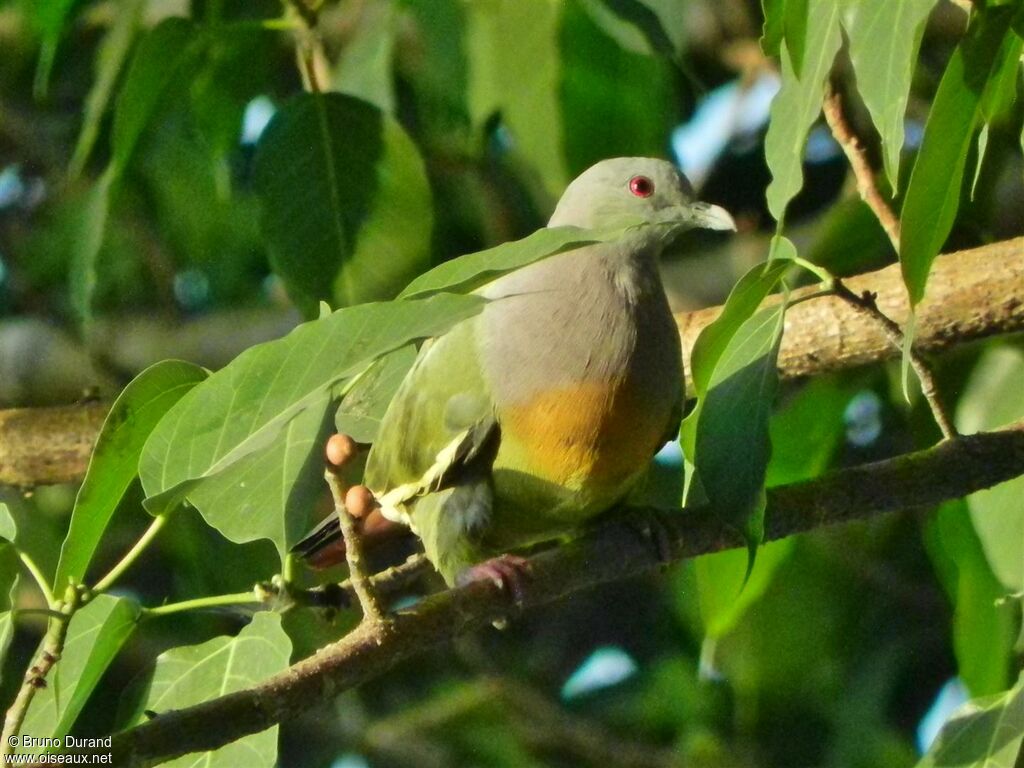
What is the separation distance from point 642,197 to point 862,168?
2.05 feet

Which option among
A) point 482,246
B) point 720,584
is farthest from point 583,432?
point 482,246

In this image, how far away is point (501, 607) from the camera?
212cm

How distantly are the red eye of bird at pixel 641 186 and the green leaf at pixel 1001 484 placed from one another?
0.75 metres

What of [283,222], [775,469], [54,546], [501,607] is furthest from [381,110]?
[54,546]

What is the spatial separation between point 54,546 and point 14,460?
0.34m

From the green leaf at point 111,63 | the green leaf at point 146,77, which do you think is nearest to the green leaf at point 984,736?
the green leaf at point 146,77

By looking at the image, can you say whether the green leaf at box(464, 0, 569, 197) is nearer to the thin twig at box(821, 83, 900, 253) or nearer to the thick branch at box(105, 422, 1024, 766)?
the thin twig at box(821, 83, 900, 253)

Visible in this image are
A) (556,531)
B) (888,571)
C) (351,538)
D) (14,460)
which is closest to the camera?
(351,538)

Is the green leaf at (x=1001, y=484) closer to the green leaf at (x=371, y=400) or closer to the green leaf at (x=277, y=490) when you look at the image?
the green leaf at (x=371, y=400)

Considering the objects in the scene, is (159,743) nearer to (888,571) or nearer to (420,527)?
(420,527)

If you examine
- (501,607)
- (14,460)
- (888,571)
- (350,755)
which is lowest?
(350,755)

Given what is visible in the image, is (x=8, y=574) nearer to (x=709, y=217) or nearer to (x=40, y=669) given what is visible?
(x=40, y=669)

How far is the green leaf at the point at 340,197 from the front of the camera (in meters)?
3.06

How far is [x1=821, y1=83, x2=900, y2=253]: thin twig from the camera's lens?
A: 2.59 metres
